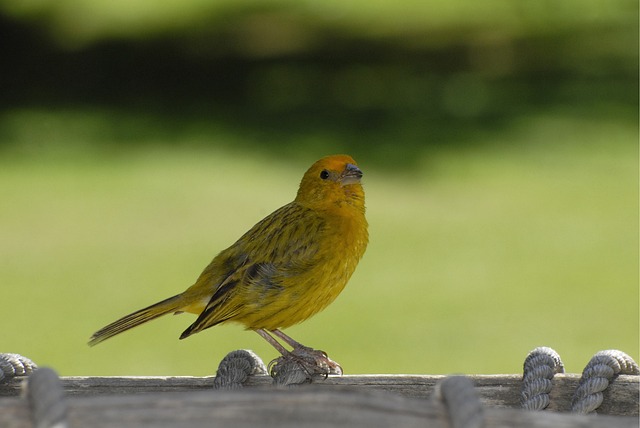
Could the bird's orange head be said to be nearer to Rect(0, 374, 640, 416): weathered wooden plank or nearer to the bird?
the bird

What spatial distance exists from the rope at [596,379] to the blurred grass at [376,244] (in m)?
4.85

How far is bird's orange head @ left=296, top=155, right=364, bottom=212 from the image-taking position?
3939 mm

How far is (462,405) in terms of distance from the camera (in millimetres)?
1495

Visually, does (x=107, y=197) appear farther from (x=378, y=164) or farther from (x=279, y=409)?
(x=279, y=409)

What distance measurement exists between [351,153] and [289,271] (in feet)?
25.7

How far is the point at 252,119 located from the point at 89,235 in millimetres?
3945

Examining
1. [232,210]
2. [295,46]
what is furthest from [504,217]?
[295,46]

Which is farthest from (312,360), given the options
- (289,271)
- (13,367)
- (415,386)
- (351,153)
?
(351,153)

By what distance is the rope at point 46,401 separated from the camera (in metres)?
1.45

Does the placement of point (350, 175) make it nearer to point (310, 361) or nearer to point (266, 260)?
point (266, 260)

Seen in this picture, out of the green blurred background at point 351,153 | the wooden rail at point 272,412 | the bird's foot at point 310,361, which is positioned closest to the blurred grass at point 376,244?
the green blurred background at point 351,153

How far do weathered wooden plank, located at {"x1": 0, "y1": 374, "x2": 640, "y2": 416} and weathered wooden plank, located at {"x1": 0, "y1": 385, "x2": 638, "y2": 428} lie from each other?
99cm

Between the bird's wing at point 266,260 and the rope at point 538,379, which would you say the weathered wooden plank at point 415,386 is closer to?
the rope at point 538,379

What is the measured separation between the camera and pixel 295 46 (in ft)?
58.2
